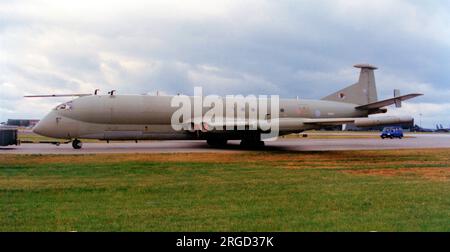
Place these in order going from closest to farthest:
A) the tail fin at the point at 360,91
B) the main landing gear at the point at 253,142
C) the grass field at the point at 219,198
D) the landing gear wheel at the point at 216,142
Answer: the grass field at the point at 219,198 < the main landing gear at the point at 253,142 < the landing gear wheel at the point at 216,142 < the tail fin at the point at 360,91

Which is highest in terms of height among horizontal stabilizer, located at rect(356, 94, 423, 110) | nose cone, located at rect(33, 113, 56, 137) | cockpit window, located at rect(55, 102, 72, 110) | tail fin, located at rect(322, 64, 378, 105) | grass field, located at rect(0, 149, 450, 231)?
tail fin, located at rect(322, 64, 378, 105)

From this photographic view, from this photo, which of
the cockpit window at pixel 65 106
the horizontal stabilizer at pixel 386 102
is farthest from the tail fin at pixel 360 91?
the cockpit window at pixel 65 106

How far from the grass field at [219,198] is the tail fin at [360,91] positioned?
53.8 feet

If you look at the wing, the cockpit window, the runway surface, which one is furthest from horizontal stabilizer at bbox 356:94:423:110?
the cockpit window

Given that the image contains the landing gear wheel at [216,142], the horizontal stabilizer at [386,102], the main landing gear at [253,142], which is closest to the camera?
the horizontal stabilizer at [386,102]

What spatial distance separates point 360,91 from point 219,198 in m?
24.1

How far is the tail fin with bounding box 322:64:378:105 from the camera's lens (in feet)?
98.5

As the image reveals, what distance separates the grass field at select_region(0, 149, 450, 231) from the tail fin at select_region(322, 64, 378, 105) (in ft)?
53.8

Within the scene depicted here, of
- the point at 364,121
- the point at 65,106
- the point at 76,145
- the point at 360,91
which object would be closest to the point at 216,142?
the point at 76,145

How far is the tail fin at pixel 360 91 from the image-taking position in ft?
98.5

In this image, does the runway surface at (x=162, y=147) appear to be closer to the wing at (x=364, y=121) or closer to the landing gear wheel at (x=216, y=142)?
the landing gear wheel at (x=216, y=142)

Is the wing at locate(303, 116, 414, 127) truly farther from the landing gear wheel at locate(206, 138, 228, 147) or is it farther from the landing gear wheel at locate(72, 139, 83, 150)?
the landing gear wheel at locate(72, 139, 83, 150)
